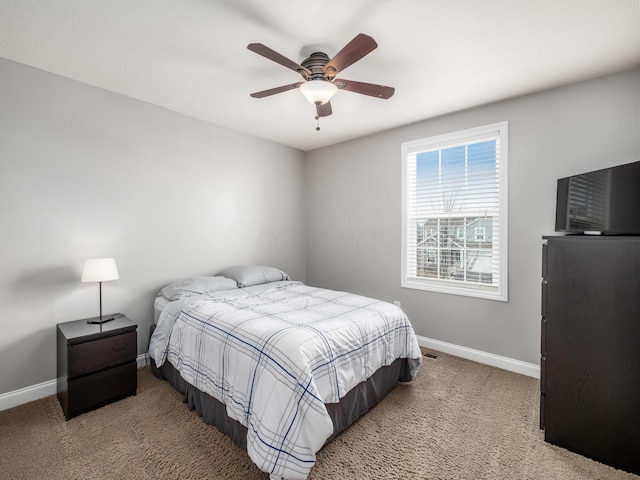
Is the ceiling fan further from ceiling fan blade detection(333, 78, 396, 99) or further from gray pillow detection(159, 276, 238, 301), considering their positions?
gray pillow detection(159, 276, 238, 301)

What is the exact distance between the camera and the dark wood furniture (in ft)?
5.46

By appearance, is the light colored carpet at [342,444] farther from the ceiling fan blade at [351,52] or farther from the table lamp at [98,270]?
the ceiling fan blade at [351,52]

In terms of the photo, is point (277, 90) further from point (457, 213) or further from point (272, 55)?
point (457, 213)

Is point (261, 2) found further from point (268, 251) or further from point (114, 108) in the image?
point (268, 251)

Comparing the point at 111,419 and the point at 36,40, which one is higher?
the point at 36,40

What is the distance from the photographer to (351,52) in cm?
171

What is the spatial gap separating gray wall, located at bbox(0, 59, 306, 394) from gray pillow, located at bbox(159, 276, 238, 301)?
0.28 meters

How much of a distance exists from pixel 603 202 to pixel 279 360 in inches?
90.0

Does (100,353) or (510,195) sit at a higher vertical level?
(510,195)

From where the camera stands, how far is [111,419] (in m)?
2.13

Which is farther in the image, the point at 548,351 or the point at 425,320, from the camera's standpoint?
the point at 425,320

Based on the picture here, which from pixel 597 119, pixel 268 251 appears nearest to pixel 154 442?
pixel 268 251

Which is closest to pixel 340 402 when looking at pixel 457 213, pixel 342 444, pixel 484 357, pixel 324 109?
pixel 342 444

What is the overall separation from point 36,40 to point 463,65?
302 centimetres
